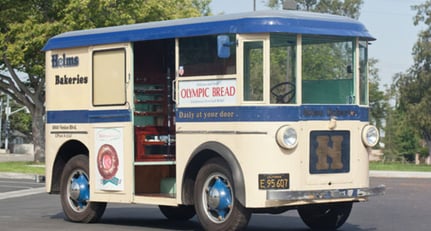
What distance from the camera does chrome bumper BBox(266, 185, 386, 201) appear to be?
11938 mm

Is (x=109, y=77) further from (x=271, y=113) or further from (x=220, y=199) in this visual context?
→ (x=271, y=113)

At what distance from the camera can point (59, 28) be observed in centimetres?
3894

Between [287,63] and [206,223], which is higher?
[287,63]

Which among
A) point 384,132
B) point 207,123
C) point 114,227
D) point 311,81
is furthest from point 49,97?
point 384,132

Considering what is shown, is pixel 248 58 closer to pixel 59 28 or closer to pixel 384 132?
pixel 59 28

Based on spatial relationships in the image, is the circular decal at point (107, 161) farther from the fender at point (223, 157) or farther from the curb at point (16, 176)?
the curb at point (16, 176)

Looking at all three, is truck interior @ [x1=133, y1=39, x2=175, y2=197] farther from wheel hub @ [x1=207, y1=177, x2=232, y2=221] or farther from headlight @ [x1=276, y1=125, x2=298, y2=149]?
headlight @ [x1=276, y1=125, x2=298, y2=149]

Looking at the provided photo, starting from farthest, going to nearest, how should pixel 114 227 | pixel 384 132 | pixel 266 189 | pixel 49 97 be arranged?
1. pixel 384 132
2. pixel 49 97
3. pixel 114 227
4. pixel 266 189

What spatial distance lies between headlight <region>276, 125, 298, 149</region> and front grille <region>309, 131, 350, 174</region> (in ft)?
1.10

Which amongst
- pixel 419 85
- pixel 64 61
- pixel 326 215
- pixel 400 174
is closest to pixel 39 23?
pixel 400 174

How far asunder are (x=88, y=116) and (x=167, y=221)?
6.81 ft

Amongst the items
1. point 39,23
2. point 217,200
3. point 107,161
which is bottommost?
point 217,200

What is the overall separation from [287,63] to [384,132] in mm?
81984

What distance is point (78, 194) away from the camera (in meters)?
14.9
